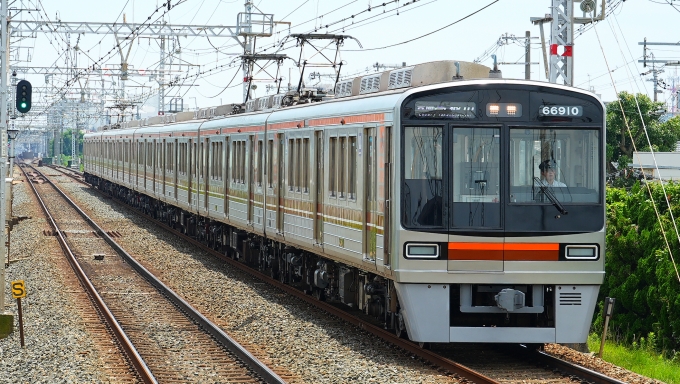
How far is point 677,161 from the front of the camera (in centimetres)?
3891

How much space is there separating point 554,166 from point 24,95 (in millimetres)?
8992

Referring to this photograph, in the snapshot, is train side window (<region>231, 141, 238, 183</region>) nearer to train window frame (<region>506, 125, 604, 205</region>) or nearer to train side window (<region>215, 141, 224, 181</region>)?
train side window (<region>215, 141, 224, 181</region>)

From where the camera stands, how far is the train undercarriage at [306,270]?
1164 cm

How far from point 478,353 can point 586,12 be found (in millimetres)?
5718

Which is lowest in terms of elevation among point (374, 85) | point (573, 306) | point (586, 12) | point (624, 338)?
point (624, 338)

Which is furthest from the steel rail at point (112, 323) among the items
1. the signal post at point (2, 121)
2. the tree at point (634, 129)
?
the tree at point (634, 129)

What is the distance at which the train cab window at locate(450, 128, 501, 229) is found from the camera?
10.1m

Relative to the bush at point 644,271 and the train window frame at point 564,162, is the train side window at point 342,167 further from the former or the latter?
the bush at point 644,271

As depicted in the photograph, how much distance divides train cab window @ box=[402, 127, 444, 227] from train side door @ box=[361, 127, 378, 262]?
0.85 metres

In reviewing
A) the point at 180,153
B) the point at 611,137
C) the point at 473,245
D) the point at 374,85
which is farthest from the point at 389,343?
the point at 611,137

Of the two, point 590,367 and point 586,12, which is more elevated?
point 586,12

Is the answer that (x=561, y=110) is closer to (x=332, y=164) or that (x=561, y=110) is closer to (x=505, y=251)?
(x=505, y=251)

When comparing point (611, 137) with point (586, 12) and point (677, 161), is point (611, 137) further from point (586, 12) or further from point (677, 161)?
point (586, 12)

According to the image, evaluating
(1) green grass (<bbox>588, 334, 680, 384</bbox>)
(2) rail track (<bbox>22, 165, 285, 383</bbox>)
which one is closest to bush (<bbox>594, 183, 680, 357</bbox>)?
(1) green grass (<bbox>588, 334, 680, 384</bbox>)
